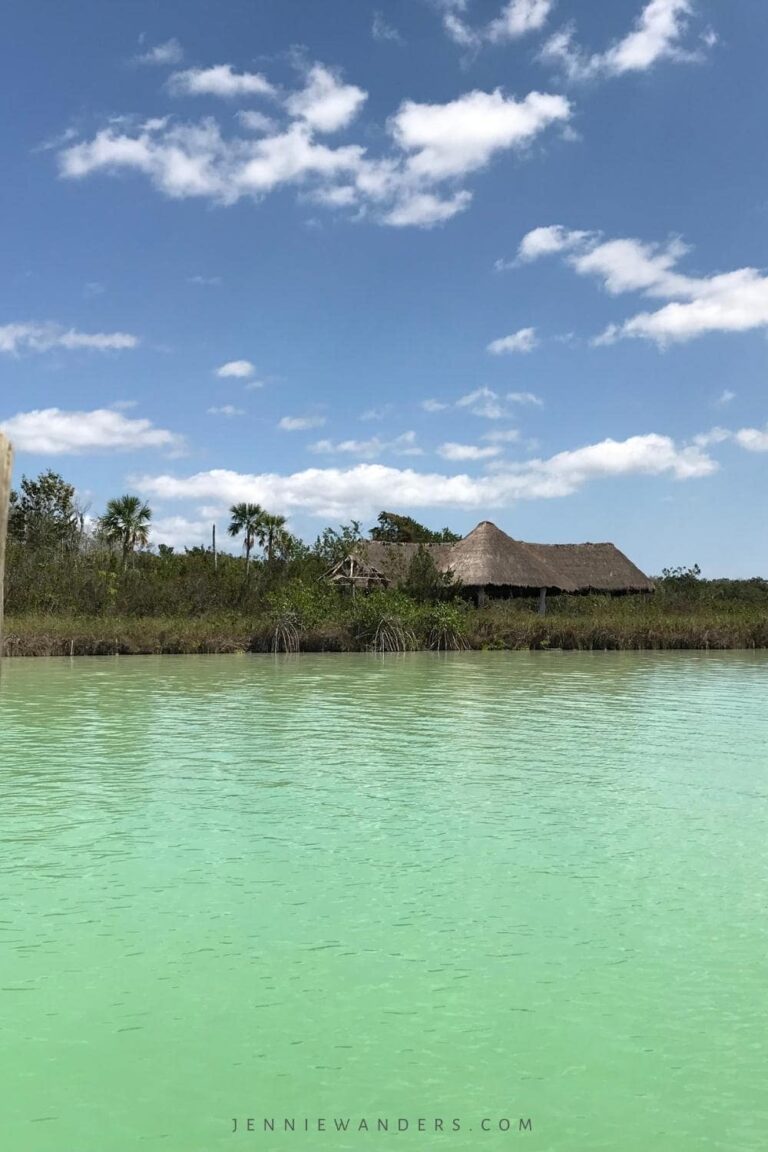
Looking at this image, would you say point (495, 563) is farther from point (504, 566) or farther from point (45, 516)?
point (45, 516)

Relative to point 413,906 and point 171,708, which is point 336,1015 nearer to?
point 413,906

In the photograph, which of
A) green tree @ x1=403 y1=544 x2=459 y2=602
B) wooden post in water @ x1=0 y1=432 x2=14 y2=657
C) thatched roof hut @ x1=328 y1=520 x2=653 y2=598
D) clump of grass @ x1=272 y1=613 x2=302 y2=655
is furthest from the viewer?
thatched roof hut @ x1=328 y1=520 x2=653 y2=598

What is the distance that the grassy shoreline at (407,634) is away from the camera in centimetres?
2425

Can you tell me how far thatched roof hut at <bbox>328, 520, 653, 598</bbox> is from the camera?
35.4 m

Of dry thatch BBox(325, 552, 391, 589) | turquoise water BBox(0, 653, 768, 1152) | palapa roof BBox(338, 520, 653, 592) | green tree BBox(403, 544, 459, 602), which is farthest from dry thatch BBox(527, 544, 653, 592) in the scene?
turquoise water BBox(0, 653, 768, 1152)

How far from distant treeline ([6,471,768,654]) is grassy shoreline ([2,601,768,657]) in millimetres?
30

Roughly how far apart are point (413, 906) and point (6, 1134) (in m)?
2.29

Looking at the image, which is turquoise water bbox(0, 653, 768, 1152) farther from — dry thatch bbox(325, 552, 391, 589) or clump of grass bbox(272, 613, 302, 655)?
dry thatch bbox(325, 552, 391, 589)

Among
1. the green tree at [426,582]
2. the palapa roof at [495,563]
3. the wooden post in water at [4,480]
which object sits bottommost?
the wooden post in water at [4,480]

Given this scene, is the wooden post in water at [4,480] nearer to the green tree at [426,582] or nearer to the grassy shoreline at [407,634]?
the grassy shoreline at [407,634]

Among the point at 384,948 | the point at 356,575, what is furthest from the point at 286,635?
the point at 384,948

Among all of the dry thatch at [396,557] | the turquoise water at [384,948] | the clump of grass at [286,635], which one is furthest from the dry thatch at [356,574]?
the turquoise water at [384,948]

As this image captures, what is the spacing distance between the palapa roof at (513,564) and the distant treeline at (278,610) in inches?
52.2

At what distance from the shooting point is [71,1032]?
356 cm
